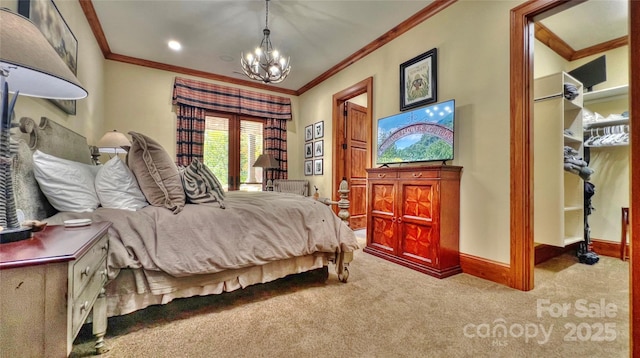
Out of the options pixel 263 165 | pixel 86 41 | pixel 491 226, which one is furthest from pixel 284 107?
pixel 491 226

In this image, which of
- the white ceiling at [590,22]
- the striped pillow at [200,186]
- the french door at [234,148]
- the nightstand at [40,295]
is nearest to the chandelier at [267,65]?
the striped pillow at [200,186]

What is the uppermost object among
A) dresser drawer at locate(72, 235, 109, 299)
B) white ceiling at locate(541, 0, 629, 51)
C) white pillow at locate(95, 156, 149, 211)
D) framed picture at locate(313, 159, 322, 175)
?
white ceiling at locate(541, 0, 629, 51)

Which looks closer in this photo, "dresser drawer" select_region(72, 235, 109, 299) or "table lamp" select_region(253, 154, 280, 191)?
"dresser drawer" select_region(72, 235, 109, 299)

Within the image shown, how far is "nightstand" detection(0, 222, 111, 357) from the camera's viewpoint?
0.65 m

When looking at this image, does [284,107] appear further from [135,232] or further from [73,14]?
[135,232]

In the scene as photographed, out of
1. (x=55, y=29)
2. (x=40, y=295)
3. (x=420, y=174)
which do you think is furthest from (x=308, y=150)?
(x=40, y=295)

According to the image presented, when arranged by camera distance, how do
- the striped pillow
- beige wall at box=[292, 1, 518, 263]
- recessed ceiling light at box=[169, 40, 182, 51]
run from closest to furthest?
the striped pillow
beige wall at box=[292, 1, 518, 263]
recessed ceiling light at box=[169, 40, 182, 51]

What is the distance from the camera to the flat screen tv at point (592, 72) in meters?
2.96

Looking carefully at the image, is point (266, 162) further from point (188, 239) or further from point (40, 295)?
point (40, 295)

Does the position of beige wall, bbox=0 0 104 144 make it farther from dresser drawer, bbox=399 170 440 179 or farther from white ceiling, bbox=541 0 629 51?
white ceiling, bbox=541 0 629 51

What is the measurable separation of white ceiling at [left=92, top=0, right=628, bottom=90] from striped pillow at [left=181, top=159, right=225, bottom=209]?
197 cm

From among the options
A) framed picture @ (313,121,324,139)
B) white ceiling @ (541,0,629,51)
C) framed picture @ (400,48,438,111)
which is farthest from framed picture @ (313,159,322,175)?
white ceiling @ (541,0,629,51)

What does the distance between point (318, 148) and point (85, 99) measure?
3.26 meters

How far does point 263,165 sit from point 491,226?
3472mm
